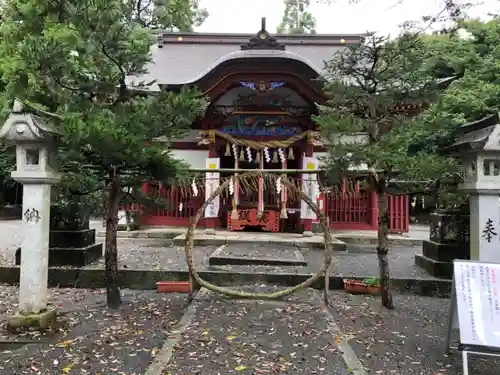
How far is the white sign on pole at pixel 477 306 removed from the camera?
3422mm

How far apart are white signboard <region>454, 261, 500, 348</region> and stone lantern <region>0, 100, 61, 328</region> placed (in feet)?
15.6

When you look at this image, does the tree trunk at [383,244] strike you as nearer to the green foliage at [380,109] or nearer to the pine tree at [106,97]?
the green foliage at [380,109]

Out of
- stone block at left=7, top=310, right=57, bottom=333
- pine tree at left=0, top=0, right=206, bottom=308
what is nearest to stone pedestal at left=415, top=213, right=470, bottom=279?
pine tree at left=0, top=0, right=206, bottom=308

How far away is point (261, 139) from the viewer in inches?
451

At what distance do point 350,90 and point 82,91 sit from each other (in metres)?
3.73

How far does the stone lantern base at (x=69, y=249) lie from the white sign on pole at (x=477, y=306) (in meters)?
6.37

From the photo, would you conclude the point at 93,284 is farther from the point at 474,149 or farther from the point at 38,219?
the point at 474,149

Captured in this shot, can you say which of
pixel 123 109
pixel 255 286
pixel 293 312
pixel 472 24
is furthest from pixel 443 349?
pixel 472 24

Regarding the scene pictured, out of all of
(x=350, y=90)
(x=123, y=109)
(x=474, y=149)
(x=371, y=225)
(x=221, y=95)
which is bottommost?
(x=371, y=225)

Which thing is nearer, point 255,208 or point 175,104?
point 175,104

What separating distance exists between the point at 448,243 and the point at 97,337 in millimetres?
6173

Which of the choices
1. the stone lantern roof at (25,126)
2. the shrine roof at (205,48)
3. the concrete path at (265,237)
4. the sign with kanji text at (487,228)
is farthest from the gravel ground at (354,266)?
the shrine roof at (205,48)

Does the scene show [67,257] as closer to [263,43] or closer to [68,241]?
[68,241]

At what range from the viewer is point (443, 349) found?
171 inches
